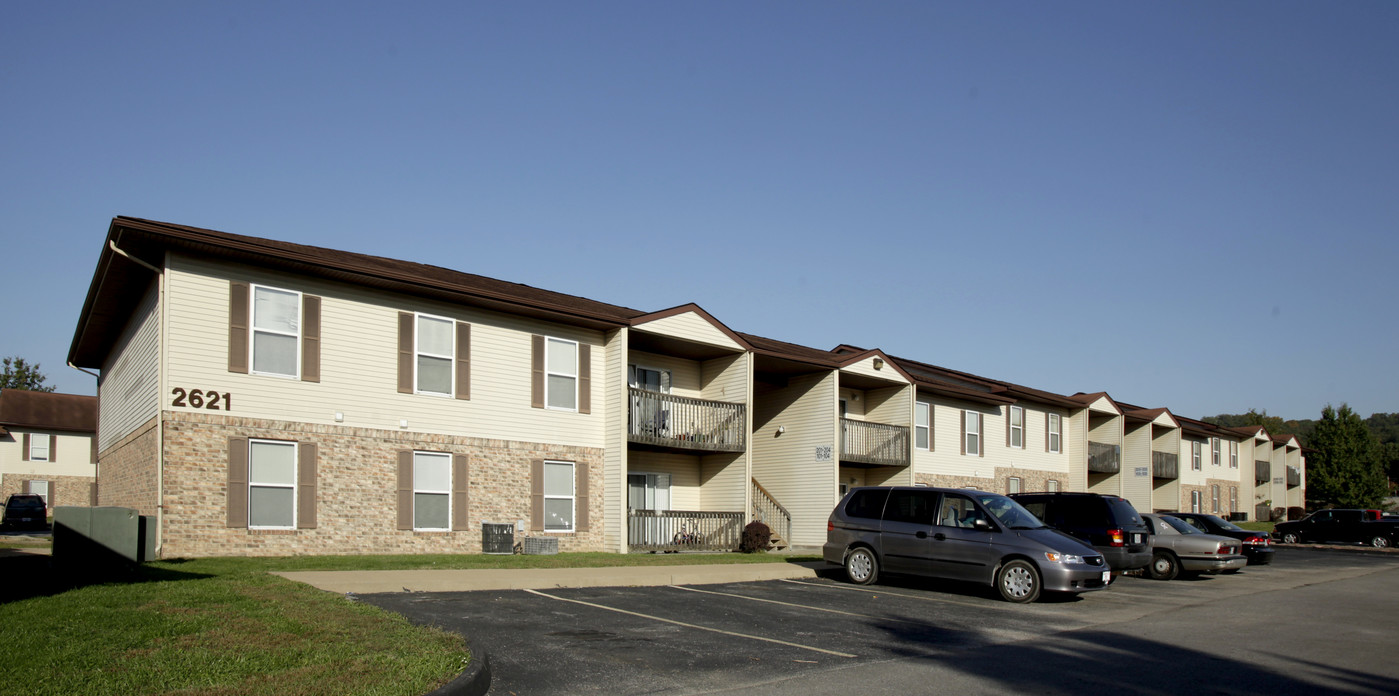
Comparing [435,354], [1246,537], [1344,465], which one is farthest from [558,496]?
[1344,465]

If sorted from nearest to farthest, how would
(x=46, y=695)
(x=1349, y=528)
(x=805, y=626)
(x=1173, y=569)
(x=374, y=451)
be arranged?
(x=46, y=695), (x=805, y=626), (x=374, y=451), (x=1173, y=569), (x=1349, y=528)

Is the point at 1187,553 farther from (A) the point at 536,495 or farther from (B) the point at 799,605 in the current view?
(A) the point at 536,495

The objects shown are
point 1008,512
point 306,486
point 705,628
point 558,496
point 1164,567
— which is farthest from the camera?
point 558,496

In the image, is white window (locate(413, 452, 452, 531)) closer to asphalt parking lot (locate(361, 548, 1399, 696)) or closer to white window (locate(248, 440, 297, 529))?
white window (locate(248, 440, 297, 529))

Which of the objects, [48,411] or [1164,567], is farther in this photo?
[48,411]

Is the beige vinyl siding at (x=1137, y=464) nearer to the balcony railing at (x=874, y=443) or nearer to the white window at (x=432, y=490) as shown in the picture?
the balcony railing at (x=874, y=443)

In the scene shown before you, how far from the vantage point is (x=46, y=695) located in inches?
255

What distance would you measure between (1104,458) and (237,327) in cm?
3733

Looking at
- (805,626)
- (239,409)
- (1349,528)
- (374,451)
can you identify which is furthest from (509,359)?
(1349,528)

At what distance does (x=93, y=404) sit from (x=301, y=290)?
39558 millimetres

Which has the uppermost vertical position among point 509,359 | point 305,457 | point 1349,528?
point 509,359

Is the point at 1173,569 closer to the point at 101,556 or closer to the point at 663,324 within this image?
the point at 663,324

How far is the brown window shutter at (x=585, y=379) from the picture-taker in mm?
24219

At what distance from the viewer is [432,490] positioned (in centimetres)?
2116
